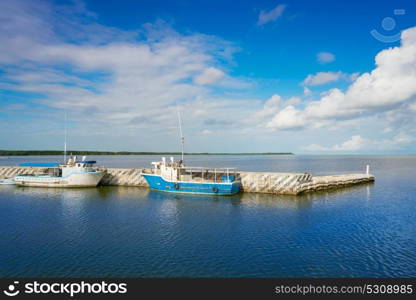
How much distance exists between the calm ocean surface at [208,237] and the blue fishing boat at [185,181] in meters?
3.54

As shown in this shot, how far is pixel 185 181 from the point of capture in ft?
135

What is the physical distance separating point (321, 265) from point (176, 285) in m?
9.31

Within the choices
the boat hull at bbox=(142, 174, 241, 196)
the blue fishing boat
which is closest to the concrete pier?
the blue fishing boat

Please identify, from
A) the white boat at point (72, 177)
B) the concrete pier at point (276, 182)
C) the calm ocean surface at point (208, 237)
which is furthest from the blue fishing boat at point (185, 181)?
the white boat at point (72, 177)

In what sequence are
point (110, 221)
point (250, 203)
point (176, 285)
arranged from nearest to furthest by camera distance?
point (176, 285), point (110, 221), point (250, 203)

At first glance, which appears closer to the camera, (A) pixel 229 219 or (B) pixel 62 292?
(B) pixel 62 292

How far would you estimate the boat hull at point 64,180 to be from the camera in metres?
46.9

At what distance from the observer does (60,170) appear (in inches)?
1998

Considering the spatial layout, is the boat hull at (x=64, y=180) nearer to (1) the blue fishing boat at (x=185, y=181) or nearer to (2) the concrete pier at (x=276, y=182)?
(2) the concrete pier at (x=276, y=182)

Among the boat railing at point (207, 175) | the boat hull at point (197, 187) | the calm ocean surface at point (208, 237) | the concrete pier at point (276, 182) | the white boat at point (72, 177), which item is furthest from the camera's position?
the white boat at point (72, 177)

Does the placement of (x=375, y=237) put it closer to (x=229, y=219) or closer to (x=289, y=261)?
(x=289, y=261)

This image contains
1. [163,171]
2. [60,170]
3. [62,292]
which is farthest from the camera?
[60,170]

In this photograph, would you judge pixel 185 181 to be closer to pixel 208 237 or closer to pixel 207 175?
pixel 207 175

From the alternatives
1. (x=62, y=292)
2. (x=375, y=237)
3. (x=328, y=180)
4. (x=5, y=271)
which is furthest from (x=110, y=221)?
(x=328, y=180)
